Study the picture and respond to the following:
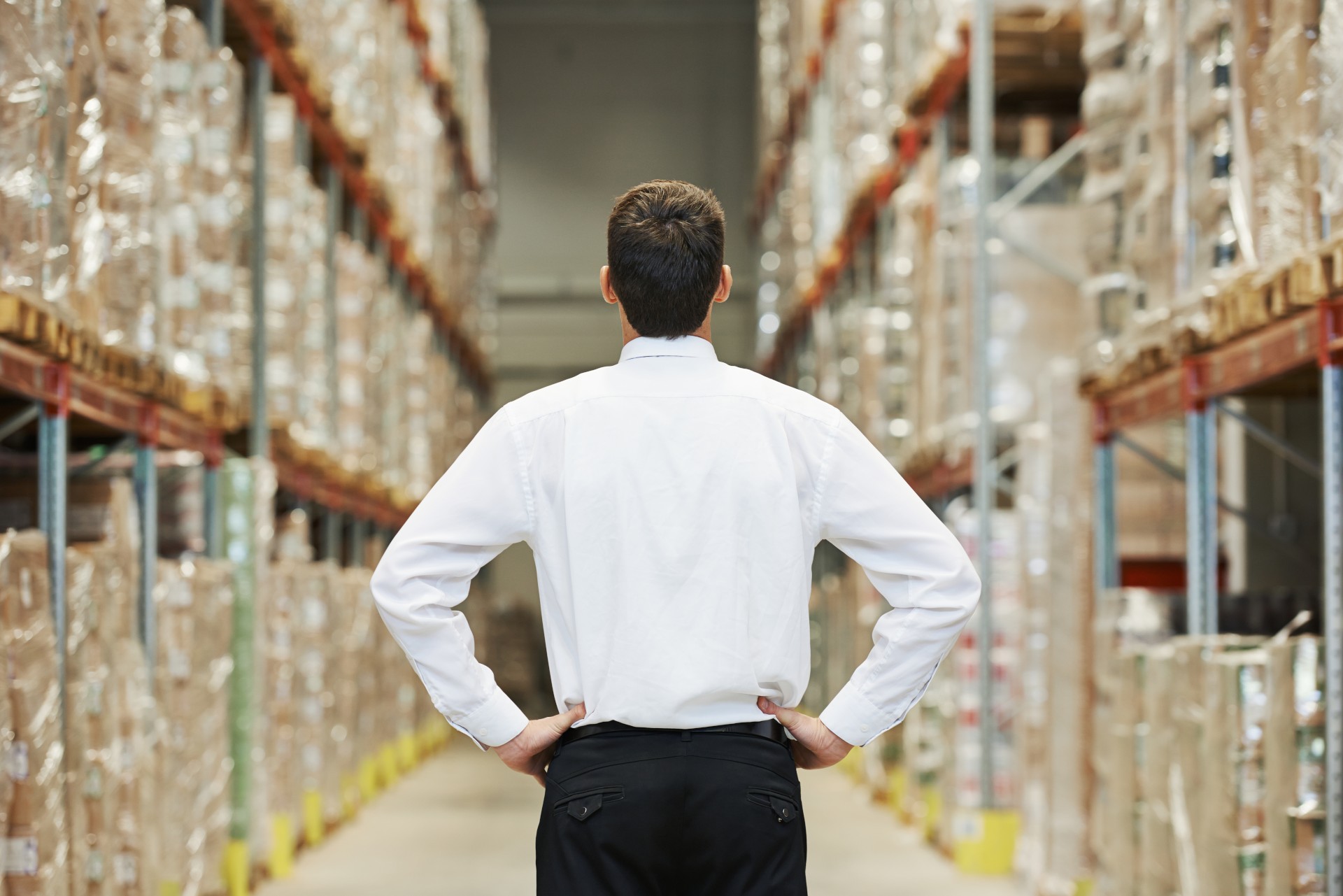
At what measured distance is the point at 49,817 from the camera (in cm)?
380

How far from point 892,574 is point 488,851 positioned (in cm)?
546

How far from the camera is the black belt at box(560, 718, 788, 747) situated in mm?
2043

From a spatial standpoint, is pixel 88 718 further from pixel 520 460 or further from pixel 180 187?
pixel 520 460

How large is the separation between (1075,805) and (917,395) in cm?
293

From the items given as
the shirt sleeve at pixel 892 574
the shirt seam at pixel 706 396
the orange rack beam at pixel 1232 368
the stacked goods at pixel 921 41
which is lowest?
the shirt sleeve at pixel 892 574

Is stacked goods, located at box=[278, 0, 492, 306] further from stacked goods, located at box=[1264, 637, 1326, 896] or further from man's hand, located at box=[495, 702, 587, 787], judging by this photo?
man's hand, located at box=[495, 702, 587, 787]

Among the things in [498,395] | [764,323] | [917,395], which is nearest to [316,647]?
[917,395]

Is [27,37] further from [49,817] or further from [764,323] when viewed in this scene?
[764,323]

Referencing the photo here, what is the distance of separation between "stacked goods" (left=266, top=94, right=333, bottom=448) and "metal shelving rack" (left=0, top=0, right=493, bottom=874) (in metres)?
0.13

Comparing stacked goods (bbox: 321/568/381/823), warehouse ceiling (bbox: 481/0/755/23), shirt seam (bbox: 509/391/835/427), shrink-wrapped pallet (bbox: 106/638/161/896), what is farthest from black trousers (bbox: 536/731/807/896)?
warehouse ceiling (bbox: 481/0/755/23)

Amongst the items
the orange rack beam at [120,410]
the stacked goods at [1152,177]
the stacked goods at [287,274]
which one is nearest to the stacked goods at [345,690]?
the orange rack beam at [120,410]

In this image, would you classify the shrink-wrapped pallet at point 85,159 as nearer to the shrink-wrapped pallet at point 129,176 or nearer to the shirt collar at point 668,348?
the shrink-wrapped pallet at point 129,176

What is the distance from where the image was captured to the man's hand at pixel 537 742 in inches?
82.0

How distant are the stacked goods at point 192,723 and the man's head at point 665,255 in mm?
3410
